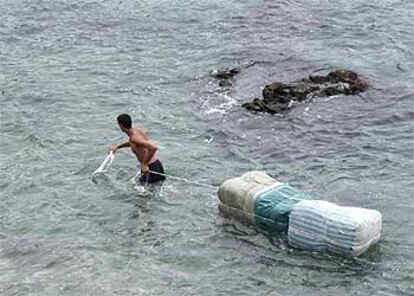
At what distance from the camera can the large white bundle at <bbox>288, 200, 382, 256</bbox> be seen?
13.1 metres

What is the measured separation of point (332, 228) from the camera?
43.6 feet

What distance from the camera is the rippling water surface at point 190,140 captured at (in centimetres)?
1370

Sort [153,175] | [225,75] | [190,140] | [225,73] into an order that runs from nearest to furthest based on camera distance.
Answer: [153,175] → [190,140] → [225,75] → [225,73]

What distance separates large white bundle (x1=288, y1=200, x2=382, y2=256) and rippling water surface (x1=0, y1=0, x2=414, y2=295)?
10.3 inches

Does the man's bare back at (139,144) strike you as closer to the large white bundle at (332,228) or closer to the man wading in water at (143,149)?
the man wading in water at (143,149)

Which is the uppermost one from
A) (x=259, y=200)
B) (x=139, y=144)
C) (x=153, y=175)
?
(x=139, y=144)

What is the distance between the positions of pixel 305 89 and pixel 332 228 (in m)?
8.84

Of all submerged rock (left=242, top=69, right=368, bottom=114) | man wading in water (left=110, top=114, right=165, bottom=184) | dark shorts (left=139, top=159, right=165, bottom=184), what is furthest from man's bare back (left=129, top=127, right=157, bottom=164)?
submerged rock (left=242, top=69, right=368, bottom=114)

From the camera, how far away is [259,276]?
44.1 feet

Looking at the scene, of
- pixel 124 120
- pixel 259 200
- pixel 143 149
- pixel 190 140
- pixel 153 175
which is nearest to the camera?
pixel 259 200

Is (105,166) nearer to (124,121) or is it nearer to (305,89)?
(124,121)

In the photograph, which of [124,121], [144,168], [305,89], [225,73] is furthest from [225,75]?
[124,121]

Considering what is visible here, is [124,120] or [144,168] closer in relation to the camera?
[124,120]

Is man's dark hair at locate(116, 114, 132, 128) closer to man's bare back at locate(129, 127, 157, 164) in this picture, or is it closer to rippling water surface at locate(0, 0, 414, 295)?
man's bare back at locate(129, 127, 157, 164)
